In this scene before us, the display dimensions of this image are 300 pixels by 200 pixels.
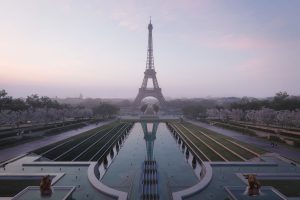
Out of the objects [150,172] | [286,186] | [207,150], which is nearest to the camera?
[286,186]

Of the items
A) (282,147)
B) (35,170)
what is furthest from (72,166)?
(282,147)

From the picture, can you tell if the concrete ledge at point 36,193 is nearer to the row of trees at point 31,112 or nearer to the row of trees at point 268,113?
the row of trees at point 31,112

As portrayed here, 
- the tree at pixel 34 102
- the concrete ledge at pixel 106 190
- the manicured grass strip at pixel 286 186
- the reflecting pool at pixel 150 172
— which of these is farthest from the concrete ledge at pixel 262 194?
the tree at pixel 34 102

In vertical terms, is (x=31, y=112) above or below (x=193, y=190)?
above

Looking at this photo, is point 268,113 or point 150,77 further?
point 150,77

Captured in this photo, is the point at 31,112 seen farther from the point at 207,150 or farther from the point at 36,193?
the point at 36,193

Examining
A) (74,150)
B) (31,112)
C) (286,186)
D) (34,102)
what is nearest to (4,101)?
(31,112)

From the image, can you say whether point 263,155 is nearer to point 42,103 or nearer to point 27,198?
point 27,198

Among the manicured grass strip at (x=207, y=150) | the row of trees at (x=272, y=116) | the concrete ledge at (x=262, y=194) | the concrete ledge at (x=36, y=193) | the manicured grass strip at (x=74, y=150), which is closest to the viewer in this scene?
the concrete ledge at (x=36, y=193)

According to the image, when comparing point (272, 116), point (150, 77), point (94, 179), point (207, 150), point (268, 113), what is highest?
point (150, 77)

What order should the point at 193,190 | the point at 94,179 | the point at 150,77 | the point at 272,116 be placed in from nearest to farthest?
1. the point at 193,190
2. the point at 94,179
3. the point at 272,116
4. the point at 150,77

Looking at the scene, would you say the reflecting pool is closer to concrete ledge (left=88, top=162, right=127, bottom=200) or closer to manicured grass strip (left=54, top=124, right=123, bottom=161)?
concrete ledge (left=88, top=162, right=127, bottom=200)
